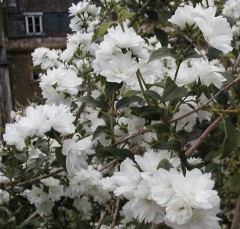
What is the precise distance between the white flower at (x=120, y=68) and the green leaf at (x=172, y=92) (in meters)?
0.09

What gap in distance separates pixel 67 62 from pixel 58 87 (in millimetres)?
479

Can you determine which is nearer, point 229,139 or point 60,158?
point 229,139

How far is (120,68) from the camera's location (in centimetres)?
92

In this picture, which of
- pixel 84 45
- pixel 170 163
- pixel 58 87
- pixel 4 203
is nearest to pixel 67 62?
pixel 84 45

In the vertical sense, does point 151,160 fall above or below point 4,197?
above

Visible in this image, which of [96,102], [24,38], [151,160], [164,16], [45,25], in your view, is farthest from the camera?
[45,25]

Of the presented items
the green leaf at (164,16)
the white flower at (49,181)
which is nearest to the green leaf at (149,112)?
the green leaf at (164,16)

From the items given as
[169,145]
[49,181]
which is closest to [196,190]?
[169,145]

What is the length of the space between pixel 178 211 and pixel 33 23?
10.1 meters

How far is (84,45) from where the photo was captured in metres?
1.59

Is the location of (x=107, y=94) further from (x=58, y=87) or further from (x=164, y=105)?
(x=58, y=87)

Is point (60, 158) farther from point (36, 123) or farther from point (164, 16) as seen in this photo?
point (164, 16)

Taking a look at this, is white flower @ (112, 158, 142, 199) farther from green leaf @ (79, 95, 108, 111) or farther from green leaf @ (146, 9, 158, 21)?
green leaf @ (146, 9, 158, 21)

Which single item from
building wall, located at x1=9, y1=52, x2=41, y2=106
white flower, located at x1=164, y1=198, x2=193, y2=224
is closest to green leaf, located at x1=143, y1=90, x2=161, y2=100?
white flower, located at x1=164, y1=198, x2=193, y2=224
